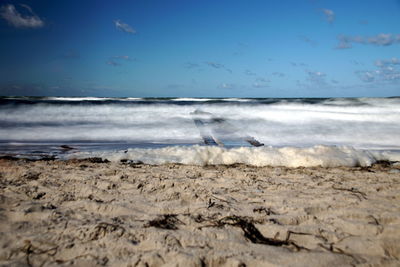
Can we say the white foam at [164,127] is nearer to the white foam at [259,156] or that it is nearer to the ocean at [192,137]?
the ocean at [192,137]

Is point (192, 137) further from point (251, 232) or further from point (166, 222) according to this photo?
point (251, 232)

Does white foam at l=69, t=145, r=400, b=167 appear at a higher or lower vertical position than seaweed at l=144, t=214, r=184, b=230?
higher

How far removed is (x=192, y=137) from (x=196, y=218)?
410 cm

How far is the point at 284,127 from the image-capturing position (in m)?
7.35

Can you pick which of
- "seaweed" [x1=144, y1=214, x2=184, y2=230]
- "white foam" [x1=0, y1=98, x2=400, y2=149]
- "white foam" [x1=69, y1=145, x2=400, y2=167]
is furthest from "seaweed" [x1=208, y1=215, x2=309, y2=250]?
"white foam" [x1=0, y1=98, x2=400, y2=149]

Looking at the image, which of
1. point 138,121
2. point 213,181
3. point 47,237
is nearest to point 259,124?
point 138,121

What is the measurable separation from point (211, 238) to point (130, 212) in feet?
2.07

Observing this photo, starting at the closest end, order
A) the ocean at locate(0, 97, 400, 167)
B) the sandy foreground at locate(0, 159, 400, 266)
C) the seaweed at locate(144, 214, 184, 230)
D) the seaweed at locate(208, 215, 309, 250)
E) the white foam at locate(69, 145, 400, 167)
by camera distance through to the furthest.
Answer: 1. the sandy foreground at locate(0, 159, 400, 266)
2. the seaweed at locate(208, 215, 309, 250)
3. the seaweed at locate(144, 214, 184, 230)
4. the white foam at locate(69, 145, 400, 167)
5. the ocean at locate(0, 97, 400, 167)

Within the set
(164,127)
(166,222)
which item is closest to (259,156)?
(166,222)

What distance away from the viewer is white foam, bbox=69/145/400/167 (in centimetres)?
341

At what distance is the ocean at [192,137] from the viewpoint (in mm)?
3590

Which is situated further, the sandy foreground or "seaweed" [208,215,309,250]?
"seaweed" [208,215,309,250]

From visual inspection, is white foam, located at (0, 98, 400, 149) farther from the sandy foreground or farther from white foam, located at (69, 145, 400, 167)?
the sandy foreground

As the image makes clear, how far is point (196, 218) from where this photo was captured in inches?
71.4
